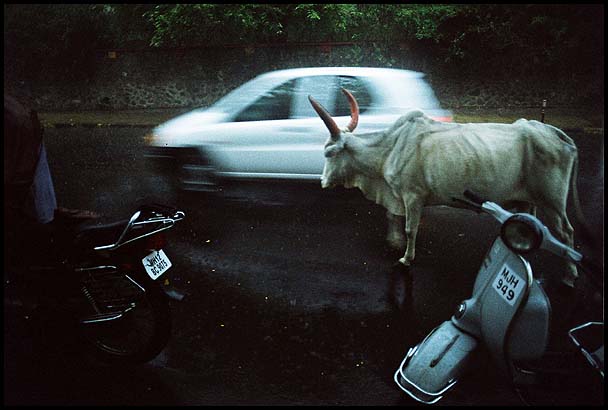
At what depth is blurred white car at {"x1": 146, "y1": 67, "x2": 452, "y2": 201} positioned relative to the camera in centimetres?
740

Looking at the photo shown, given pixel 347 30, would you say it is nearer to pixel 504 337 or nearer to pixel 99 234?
pixel 99 234

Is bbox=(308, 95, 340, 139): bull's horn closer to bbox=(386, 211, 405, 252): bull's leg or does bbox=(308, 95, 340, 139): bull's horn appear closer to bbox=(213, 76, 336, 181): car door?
bbox=(386, 211, 405, 252): bull's leg

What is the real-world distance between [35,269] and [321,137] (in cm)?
429

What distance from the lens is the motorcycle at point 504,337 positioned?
321cm

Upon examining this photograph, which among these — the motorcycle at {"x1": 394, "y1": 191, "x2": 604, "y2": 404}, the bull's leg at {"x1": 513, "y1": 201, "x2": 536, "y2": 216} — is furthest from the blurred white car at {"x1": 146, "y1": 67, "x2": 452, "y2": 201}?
the motorcycle at {"x1": 394, "y1": 191, "x2": 604, "y2": 404}

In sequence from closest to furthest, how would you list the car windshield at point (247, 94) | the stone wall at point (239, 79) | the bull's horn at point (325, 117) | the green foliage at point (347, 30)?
the bull's horn at point (325, 117)
the car windshield at point (247, 94)
the green foliage at point (347, 30)
the stone wall at point (239, 79)

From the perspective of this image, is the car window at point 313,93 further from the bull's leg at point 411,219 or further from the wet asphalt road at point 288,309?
the bull's leg at point 411,219

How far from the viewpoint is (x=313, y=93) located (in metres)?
7.52

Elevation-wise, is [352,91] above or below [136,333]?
above

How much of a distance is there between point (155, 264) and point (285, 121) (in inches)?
Result: 160

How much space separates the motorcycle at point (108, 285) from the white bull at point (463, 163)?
108 inches

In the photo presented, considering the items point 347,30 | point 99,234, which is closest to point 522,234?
point 99,234

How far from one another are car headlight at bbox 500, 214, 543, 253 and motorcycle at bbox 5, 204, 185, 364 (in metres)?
2.26

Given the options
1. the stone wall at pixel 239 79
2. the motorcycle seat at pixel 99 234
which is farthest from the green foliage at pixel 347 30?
the motorcycle seat at pixel 99 234
